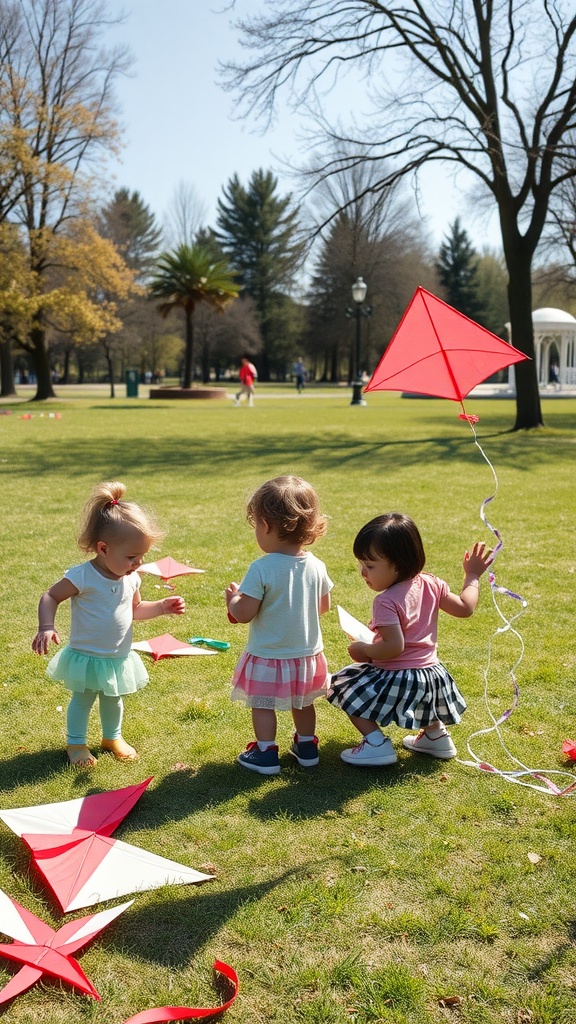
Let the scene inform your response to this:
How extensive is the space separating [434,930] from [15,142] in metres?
32.4

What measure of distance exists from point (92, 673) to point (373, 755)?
1249mm

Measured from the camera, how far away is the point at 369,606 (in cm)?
595

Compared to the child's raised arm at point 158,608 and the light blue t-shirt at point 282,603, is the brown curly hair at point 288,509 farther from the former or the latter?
the child's raised arm at point 158,608

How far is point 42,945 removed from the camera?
2.37 metres

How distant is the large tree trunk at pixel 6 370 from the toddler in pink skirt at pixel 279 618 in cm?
3885

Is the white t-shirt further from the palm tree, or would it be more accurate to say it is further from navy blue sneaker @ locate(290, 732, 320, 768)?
the palm tree

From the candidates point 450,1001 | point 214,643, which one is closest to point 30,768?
point 214,643

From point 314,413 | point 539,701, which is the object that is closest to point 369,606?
point 539,701

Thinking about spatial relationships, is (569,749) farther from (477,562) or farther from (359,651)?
(359,651)

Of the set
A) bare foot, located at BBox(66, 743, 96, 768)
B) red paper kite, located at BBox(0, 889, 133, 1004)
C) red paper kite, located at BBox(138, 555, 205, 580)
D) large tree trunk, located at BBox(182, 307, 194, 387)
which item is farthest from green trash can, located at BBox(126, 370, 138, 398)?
red paper kite, located at BBox(0, 889, 133, 1004)

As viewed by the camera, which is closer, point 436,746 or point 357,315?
point 436,746

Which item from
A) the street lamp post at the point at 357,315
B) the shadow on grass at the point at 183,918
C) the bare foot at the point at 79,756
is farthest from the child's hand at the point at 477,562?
the street lamp post at the point at 357,315

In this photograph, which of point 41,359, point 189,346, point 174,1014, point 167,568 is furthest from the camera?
point 189,346

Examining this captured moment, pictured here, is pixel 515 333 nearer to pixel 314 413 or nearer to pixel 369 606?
pixel 314 413
